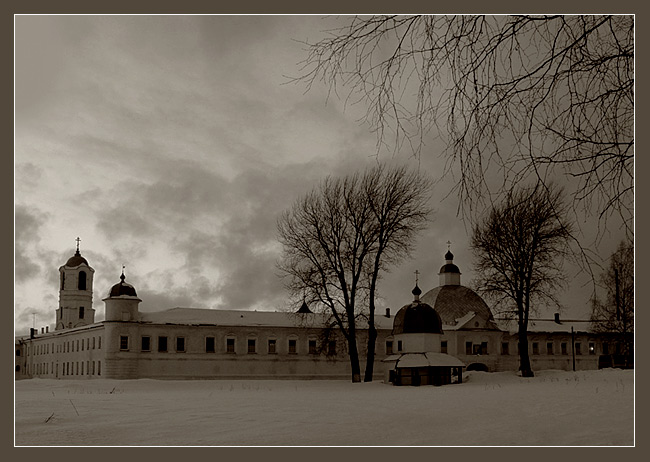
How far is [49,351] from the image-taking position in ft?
101

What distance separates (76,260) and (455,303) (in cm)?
3550

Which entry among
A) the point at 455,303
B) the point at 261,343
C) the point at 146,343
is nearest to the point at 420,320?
the point at 261,343

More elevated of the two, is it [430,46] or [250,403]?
[430,46]

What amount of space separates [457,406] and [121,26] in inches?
303

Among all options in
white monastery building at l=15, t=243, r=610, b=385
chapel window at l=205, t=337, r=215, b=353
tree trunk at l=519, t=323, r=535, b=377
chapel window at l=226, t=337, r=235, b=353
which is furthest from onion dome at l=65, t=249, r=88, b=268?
chapel window at l=226, t=337, r=235, b=353

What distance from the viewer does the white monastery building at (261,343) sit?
37.8 meters

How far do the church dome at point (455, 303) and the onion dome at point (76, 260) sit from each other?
34.0 m

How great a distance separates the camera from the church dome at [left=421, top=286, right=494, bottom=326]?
45.0 meters

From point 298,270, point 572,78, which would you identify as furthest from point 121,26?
point 298,270

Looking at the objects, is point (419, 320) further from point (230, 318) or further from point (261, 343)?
point (230, 318)

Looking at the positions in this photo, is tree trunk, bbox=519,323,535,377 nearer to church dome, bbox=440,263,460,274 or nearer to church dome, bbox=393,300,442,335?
church dome, bbox=393,300,442,335

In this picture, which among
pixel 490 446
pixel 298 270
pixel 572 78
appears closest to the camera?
pixel 572 78

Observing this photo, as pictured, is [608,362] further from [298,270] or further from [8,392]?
[8,392]

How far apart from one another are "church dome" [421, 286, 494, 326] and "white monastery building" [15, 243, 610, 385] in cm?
6
